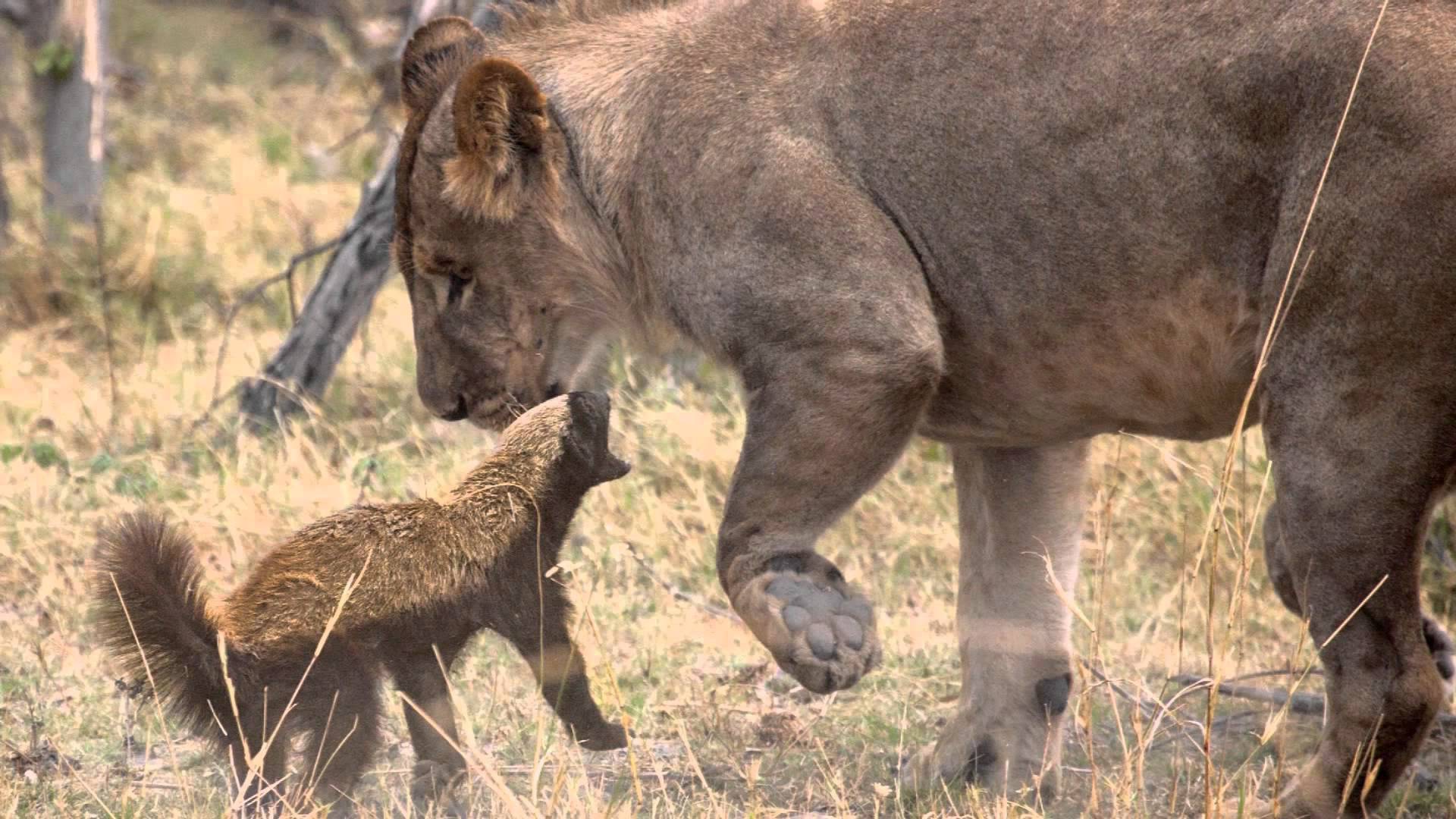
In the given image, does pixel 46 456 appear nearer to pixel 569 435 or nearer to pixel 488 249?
pixel 488 249

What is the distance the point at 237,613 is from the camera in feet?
12.1

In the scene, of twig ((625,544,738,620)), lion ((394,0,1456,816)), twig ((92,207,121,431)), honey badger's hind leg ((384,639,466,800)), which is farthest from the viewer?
twig ((92,207,121,431))

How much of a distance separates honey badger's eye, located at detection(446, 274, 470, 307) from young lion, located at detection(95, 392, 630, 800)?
1.29 ft

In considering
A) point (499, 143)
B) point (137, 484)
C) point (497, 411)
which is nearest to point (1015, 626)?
point (497, 411)

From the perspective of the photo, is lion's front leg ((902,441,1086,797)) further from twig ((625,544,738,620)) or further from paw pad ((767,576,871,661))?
twig ((625,544,738,620))

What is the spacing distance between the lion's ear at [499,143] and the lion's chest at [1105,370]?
106cm

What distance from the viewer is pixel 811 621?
348 centimetres

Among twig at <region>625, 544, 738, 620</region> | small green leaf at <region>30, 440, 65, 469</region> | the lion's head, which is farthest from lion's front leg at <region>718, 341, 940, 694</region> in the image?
small green leaf at <region>30, 440, 65, 469</region>

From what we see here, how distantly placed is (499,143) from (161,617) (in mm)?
1287

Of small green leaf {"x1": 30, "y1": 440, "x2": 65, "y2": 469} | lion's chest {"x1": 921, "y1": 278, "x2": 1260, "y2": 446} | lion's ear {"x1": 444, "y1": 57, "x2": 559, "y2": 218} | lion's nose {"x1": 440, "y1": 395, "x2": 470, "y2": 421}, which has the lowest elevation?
small green leaf {"x1": 30, "y1": 440, "x2": 65, "y2": 469}

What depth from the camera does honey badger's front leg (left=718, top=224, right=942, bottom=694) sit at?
3.64 meters

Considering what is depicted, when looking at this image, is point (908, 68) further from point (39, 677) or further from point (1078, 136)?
point (39, 677)

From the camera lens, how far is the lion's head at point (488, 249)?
13.6 ft

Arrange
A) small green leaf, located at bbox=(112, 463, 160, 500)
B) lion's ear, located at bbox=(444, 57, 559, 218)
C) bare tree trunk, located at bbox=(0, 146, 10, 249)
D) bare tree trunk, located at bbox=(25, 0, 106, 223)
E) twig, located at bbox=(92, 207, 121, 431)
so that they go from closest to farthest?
1. lion's ear, located at bbox=(444, 57, 559, 218)
2. small green leaf, located at bbox=(112, 463, 160, 500)
3. twig, located at bbox=(92, 207, 121, 431)
4. bare tree trunk, located at bbox=(0, 146, 10, 249)
5. bare tree trunk, located at bbox=(25, 0, 106, 223)
